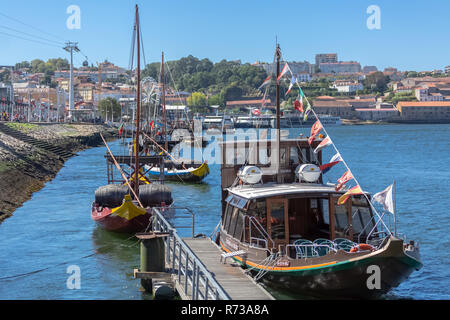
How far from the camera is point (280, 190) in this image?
19.9 metres

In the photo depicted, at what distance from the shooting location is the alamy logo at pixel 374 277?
17328mm

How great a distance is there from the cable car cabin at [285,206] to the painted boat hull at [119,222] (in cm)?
673

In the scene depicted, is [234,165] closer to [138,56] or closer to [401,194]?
[138,56]

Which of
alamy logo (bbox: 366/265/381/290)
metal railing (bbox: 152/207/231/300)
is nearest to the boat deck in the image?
metal railing (bbox: 152/207/231/300)

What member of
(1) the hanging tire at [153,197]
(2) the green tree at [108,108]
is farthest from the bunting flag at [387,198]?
(2) the green tree at [108,108]

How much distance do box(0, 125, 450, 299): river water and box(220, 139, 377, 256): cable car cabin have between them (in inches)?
60.4

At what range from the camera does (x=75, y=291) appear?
72.7 feet

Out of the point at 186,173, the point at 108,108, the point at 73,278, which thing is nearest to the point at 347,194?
the point at 73,278

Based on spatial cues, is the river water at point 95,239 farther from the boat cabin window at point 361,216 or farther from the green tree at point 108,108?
the green tree at point 108,108

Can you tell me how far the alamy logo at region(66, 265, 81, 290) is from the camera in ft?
74.8

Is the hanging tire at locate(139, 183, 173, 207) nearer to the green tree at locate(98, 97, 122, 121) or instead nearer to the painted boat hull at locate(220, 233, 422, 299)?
the painted boat hull at locate(220, 233, 422, 299)
